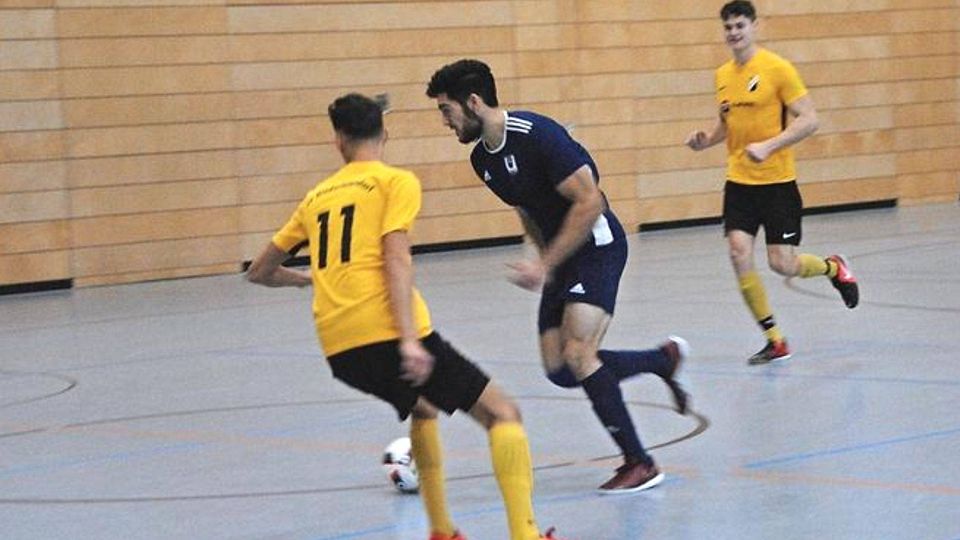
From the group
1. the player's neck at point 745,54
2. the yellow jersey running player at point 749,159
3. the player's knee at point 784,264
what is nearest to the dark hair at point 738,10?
the yellow jersey running player at point 749,159

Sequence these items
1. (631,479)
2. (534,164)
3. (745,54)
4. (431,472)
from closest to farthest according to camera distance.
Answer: (431,472)
(631,479)
(534,164)
(745,54)

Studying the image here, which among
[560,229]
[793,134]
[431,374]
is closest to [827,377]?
[793,134]

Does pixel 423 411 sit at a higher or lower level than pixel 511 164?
lower

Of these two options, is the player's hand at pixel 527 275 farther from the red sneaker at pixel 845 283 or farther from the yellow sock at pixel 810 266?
the red sneaker at pixel 845 283

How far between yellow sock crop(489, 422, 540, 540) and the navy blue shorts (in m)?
1.53

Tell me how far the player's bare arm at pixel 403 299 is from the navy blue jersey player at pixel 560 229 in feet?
3.27

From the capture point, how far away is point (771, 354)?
413 inches

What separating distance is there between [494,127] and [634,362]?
1.44 meters

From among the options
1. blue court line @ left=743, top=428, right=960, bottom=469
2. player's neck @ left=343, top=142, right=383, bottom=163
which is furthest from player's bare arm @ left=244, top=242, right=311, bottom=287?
blue court line @ left=743, top=428, right=960, bottom=469

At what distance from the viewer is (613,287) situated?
7414 mm

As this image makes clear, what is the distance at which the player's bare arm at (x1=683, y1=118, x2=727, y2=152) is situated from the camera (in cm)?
1055

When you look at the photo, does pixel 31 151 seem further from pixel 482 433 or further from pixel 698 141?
pixel 482 433

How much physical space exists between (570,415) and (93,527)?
2856 mm

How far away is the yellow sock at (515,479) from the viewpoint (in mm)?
5836
